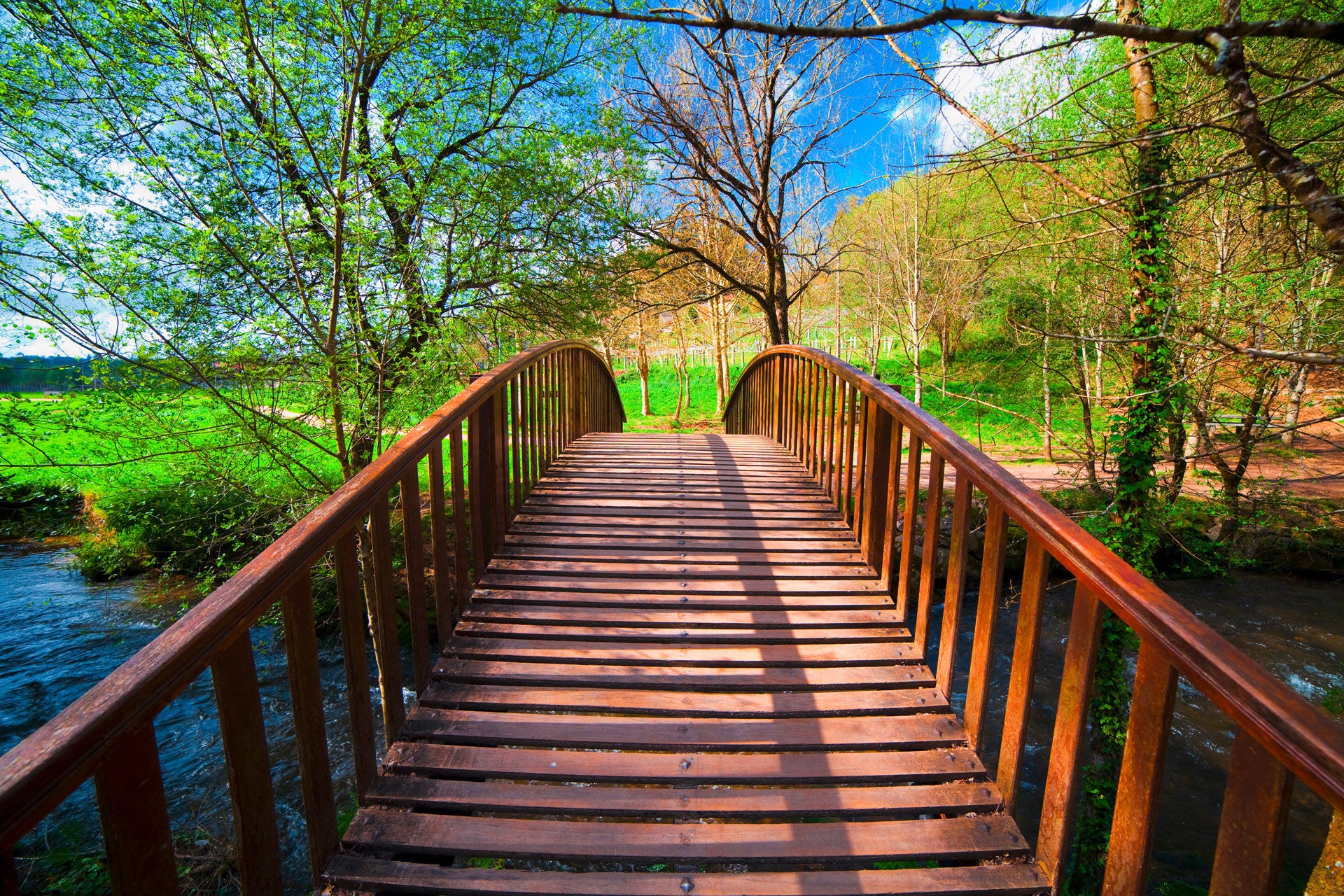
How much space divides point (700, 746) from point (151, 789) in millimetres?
1466

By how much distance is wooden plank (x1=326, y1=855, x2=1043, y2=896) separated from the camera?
1579 millimetres

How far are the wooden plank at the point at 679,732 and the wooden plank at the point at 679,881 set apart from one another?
1.35 ft

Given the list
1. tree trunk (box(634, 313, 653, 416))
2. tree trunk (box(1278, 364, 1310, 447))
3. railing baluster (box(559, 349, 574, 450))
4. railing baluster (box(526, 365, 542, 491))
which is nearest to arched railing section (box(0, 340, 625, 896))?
railing baluster (box(526, 365, 542, 491))

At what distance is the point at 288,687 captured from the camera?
7.47m

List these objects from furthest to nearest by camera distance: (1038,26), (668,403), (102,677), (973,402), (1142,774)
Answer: (668,403)
(102,677)
(973,402)
(1038,26)
(1142,774)

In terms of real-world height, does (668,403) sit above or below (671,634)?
below

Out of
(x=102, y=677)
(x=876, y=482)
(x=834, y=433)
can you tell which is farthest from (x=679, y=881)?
(x=102, y=677)

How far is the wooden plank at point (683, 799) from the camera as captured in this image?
5.84 feet

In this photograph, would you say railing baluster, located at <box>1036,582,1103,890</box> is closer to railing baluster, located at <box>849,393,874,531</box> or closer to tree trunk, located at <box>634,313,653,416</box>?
railing baluster, located at <box>849,393,874,531</box>

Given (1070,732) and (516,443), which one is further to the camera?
(516,443)

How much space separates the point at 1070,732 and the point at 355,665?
2.06 meters

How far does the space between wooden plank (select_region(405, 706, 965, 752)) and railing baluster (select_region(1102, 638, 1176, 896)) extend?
2.25 ft

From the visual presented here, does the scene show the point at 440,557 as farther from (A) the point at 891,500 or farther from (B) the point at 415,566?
(A) the point at 891,500

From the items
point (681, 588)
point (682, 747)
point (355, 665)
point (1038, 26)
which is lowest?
point (682, 747)
